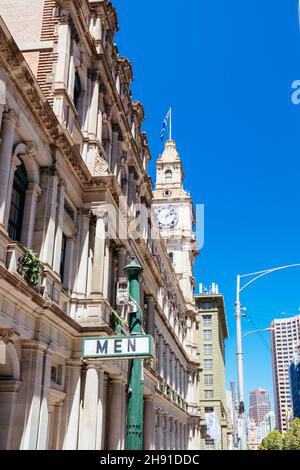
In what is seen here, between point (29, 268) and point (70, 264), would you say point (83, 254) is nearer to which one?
point (70, 264)

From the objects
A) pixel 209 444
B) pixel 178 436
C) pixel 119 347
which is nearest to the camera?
pixel 119 347

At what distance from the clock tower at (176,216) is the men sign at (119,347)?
58.4 metres

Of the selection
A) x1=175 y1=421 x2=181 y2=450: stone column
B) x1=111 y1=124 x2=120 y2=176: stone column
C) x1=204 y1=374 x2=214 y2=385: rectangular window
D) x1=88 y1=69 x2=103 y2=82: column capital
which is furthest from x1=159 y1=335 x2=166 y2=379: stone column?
x1=204 y1=374 x2=214 y2=385: rectangular window

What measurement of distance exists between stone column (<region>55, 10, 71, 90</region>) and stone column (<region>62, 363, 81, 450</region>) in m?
11.5

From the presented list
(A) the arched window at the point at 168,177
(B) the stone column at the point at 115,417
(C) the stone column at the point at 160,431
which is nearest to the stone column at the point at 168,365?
(C) the stone column at the point at 160,431

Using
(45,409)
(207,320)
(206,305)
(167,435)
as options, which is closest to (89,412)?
(45,409)

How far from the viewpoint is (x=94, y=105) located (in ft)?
85.8

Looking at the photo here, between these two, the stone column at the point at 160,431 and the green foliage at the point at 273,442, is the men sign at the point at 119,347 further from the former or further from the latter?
the green foliage at the point at 273,442

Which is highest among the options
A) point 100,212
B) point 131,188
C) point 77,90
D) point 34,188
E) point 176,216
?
point 176,216

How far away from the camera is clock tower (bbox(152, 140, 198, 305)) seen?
70688 mm

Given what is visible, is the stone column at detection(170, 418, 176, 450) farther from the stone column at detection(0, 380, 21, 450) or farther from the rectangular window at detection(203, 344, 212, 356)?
the rectangular window at detection(203, 344, 212, 356)

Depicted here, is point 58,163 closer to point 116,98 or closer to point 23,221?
point 23,221

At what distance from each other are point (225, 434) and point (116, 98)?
98.8 meters

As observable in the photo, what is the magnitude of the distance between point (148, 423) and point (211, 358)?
73960mm
